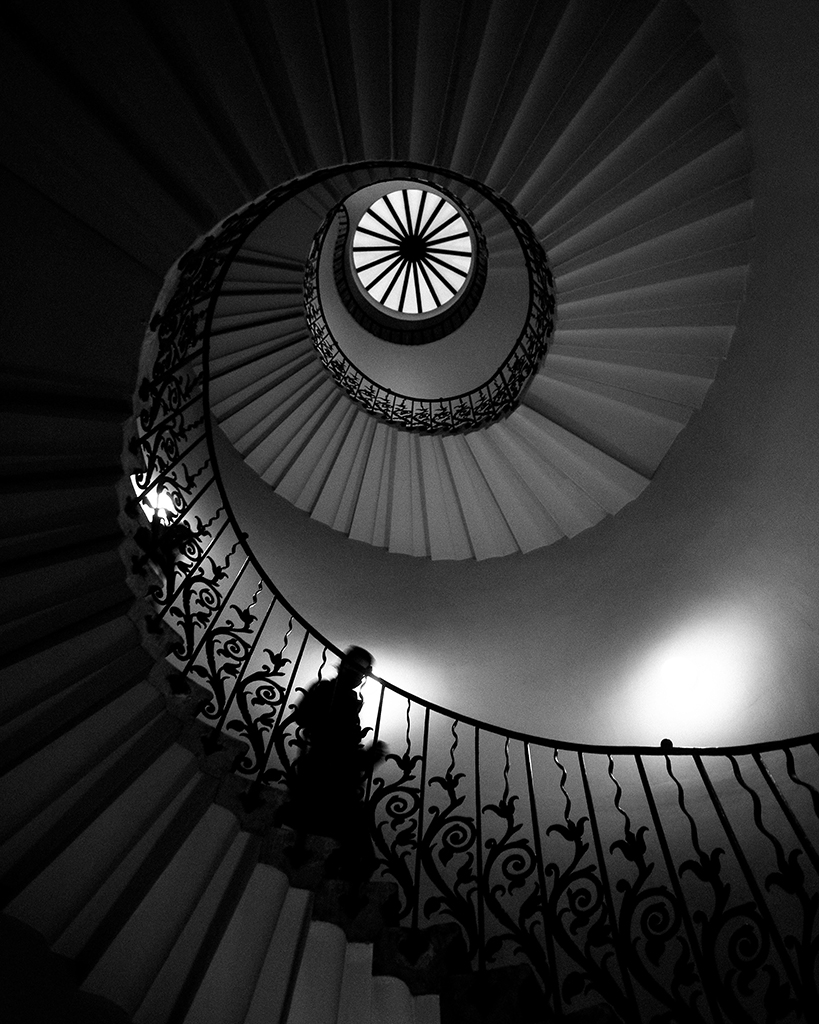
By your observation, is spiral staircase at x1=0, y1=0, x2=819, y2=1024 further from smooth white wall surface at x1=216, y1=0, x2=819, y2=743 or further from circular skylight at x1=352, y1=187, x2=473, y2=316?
circular skylight at x1=352, y1=187, x2=473, y2=316

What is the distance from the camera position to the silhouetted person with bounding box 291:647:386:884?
136 inches

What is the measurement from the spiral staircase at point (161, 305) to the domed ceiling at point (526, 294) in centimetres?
3

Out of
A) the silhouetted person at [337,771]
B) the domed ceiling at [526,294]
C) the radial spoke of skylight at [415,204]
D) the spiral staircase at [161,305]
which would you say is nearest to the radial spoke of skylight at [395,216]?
the radial spoke of skylight at [415,204]

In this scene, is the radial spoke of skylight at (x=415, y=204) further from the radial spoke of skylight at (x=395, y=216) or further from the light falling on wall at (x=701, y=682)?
the light falling on wall at (x=701, y=682)

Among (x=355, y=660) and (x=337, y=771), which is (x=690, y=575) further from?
(x=337, y=771)

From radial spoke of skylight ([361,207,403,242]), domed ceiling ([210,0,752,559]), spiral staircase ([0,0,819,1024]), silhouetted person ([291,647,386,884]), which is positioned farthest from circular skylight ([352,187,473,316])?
silhouetted person ([291,647,386,884])

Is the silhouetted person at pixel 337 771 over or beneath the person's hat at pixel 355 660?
beneath

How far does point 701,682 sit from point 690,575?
0.98m

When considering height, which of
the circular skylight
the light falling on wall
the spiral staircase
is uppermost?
the circular skylight

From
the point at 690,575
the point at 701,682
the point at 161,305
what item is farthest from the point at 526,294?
the point at 161,305

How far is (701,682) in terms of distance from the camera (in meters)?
6.34

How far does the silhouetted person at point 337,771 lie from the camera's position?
3457 mm

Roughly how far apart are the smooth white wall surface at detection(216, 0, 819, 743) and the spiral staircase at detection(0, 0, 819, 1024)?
1.39 feet

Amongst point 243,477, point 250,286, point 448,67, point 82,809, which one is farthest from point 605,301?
point 82,809
